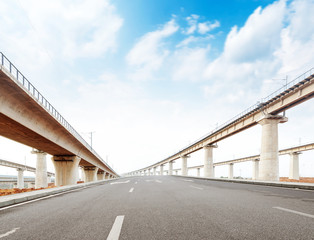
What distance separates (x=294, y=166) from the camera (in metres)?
42.8

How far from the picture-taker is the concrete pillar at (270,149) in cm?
2085

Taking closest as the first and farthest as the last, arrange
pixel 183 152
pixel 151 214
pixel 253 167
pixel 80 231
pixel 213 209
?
pixel 80 231, pixel 151 214, pixel 213 209, pixel 183 152, pixel 253 167

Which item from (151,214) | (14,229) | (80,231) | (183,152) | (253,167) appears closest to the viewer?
(80,231)

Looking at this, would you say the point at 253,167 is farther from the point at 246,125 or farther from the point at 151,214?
the point at 151,214

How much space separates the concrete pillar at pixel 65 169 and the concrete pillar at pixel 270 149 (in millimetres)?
24025

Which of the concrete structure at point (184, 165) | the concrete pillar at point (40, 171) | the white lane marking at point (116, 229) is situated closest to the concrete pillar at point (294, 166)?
the concrete structure at point (184, 165)

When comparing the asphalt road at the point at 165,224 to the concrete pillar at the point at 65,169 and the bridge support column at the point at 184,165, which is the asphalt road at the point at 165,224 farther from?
the bridge support column at the point at 184,165

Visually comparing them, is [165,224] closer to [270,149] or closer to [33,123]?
[33,123]

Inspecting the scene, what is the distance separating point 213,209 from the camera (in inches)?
205

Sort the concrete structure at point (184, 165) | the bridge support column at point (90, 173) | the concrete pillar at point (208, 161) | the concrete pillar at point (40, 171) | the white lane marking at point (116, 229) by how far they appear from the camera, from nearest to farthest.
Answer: the white lane marking at point (116, 229)
the concrete pillar at point (40, 171)
the concrete pillar at point (208, 161)
the bridge support column at point (90, 173)
the concrete structure at point (184, 165)

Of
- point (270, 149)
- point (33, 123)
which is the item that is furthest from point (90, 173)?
point (270, 149)

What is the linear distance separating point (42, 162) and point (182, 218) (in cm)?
3361

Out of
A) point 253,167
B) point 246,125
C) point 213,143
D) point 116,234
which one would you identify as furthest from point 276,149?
point 253,167

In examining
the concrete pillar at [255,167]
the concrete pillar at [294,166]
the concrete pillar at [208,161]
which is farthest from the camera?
the concrete pillar at [255,167]
